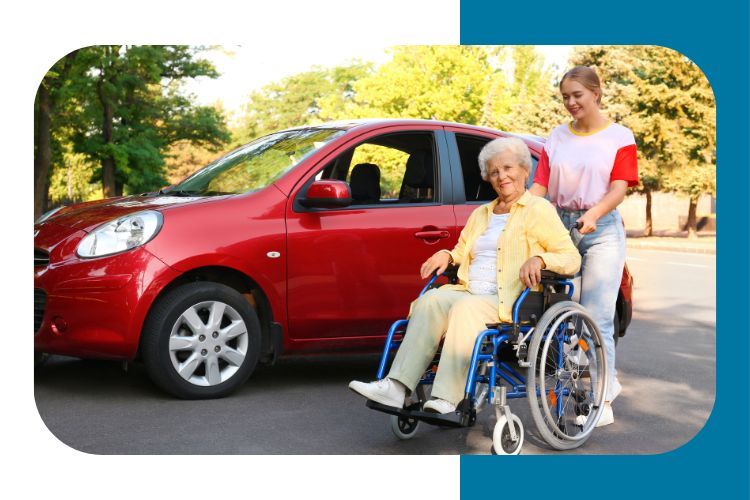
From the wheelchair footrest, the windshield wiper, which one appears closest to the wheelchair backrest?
the wheelchair footrest

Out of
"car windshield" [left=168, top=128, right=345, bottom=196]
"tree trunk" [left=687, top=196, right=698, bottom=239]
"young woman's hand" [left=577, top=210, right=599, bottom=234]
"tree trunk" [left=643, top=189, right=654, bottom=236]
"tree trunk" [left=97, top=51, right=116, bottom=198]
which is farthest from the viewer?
"tree trunk" [left=643, top=189, right=654, bottom=236]

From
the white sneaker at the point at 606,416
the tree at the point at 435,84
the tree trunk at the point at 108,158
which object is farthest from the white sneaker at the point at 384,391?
the tree trunk at the point at 108,158

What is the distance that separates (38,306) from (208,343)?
3.57 ft

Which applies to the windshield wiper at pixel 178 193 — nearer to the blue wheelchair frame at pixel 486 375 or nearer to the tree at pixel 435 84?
the blue wheelchair frame at pixel 486 375

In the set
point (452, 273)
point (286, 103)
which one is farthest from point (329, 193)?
point (286, 103)

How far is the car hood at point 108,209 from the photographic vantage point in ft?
21.0

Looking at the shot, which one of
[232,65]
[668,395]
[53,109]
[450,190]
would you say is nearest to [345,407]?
[450,190]

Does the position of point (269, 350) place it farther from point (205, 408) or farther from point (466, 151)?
point (466, 151)

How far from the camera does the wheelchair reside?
5.00 meters

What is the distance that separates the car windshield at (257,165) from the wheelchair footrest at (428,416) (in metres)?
2.11

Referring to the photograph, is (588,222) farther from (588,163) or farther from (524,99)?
(524,99)

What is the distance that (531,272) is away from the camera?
16.9 ft

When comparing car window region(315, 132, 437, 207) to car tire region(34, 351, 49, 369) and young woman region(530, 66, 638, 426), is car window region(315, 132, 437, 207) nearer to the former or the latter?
young woman region(530, 66, 638, 426)

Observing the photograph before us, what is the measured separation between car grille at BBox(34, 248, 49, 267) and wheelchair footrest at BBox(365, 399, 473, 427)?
248cm
